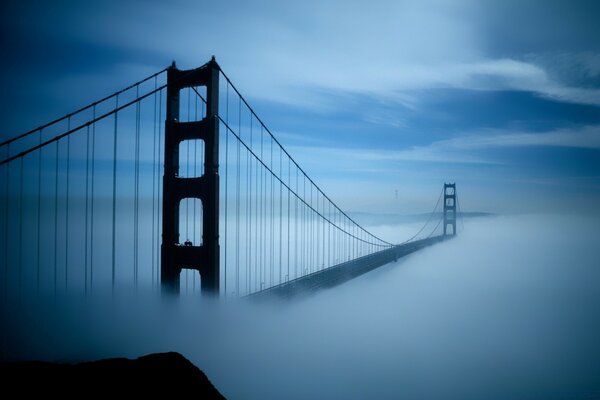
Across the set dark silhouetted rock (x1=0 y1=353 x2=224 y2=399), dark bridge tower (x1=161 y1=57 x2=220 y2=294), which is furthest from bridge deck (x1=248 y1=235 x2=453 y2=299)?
dark silhouetted rock (x1=0 y1=353 x2=224 y2=399)

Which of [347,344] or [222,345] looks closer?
[222,345]

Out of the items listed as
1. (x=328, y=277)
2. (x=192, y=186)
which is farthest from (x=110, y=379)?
(x=328, y=277)

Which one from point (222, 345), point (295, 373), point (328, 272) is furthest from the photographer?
point (328, 272)

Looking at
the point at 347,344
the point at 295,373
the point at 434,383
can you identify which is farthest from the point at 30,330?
the point at 434,383

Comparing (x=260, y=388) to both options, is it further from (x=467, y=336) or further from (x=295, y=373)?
(x=467, y=336)

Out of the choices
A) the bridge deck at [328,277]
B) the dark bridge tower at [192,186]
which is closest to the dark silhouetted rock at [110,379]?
the dark bridge tower at [192,186]
